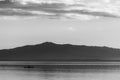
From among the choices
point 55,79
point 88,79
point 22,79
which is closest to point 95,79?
point 88,79

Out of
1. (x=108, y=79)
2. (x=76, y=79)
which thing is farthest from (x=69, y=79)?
(x=108, y=79)

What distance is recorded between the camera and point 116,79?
88938 millimetres

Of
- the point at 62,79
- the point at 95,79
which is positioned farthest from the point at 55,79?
the point at 95,79

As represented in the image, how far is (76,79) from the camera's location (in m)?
91.8

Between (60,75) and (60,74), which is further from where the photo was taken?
(60,74)

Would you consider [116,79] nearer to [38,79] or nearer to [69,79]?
[69,79]

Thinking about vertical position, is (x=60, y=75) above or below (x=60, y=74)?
above

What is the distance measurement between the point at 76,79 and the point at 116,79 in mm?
8017

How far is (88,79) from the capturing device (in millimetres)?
91750

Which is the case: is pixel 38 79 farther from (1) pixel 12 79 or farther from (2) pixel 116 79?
(2) pixel 116 79

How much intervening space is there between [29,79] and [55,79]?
5.05m

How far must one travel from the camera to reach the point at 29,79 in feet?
299

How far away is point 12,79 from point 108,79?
18.5 meters

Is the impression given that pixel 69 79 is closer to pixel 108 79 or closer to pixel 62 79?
pixel 62 79
